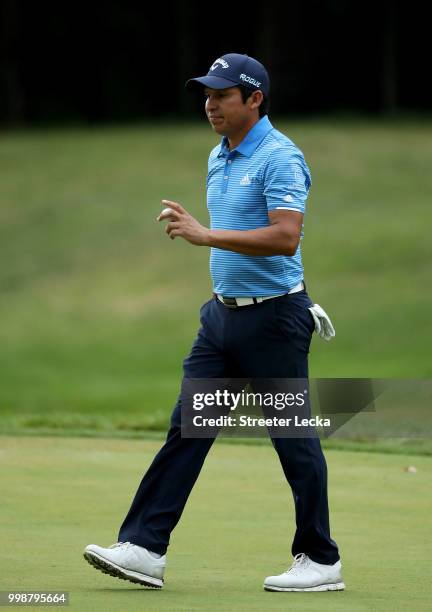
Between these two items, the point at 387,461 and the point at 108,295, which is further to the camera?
the point at 108,295

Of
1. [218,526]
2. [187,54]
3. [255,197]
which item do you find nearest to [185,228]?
[255,197]

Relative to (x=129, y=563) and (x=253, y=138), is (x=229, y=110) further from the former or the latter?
(x=129, y=563)

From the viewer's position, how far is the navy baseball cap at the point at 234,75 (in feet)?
15.8

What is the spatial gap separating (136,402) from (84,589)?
391 inches

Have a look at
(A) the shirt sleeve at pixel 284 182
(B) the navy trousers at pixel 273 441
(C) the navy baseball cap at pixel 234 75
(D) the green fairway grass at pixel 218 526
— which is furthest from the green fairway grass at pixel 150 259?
(A) the shirt sleeve at pixel 284 182

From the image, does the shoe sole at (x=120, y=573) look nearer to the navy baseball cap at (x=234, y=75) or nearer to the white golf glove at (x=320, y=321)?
the white golf glove at (x=320, y=321)

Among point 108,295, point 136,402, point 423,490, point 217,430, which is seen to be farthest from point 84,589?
point 108,295

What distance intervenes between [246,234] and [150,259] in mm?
16912

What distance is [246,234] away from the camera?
14.9ft

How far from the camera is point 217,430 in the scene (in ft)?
16.0

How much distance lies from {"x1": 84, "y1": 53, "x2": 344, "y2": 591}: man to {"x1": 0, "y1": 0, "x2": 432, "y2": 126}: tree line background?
2599 cm

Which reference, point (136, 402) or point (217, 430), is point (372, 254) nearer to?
point (136, 402)

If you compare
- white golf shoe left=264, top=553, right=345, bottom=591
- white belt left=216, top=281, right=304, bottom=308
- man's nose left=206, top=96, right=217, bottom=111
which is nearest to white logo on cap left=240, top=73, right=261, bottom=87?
man's nose left=206, top=96, right=217, bottom=111

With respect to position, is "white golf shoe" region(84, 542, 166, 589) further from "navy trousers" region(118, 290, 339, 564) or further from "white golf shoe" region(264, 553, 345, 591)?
"white golf shoe" region(264, 553, 345, 591)
